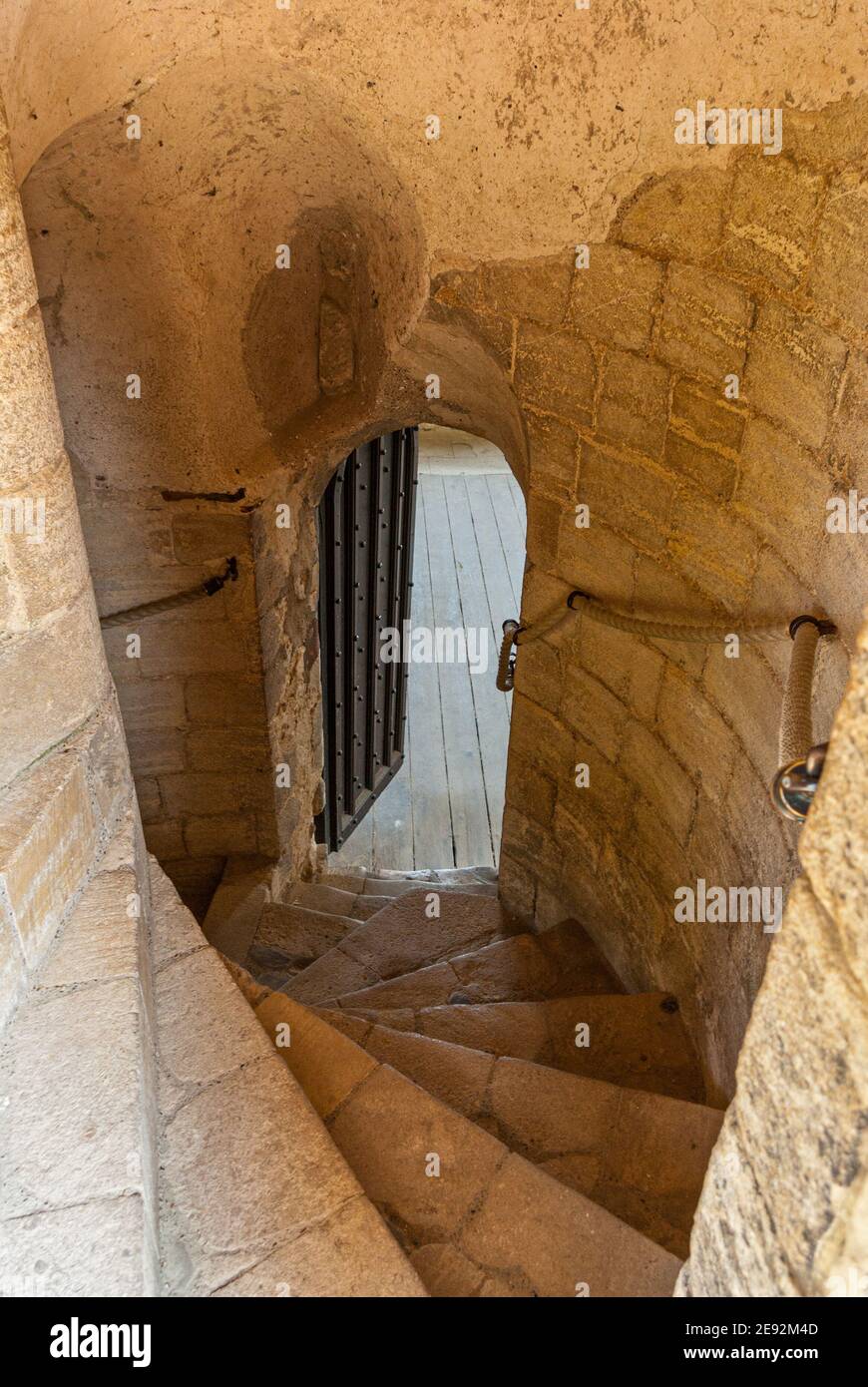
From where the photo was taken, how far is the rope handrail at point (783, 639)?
105 centimetres

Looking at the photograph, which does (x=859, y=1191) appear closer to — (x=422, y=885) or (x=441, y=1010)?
(x=441, y=1010)

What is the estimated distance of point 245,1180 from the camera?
161 cm

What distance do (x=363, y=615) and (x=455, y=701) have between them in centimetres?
143

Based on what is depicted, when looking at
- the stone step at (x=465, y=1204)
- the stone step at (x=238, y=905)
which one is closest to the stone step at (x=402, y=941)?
→ the stone step at (x=238, y=905)

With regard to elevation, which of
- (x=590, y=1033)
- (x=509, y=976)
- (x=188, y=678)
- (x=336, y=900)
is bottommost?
(x=336, y=900)

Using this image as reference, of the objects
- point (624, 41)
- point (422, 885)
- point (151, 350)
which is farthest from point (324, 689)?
point (624, 41)

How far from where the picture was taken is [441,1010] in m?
3.08

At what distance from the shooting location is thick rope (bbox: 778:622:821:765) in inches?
68.3

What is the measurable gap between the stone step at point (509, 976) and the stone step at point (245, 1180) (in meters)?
1.49

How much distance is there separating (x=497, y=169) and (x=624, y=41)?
424 mm

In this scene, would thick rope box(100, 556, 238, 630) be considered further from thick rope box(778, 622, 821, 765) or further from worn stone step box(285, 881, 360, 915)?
thick rope box(778, 622, 821, 765)

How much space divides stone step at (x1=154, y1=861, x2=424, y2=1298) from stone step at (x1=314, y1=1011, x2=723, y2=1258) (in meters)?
0.75

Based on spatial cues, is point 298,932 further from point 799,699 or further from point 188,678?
point 799,699

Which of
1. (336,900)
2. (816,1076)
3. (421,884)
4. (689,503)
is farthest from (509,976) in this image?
(816,1076)
